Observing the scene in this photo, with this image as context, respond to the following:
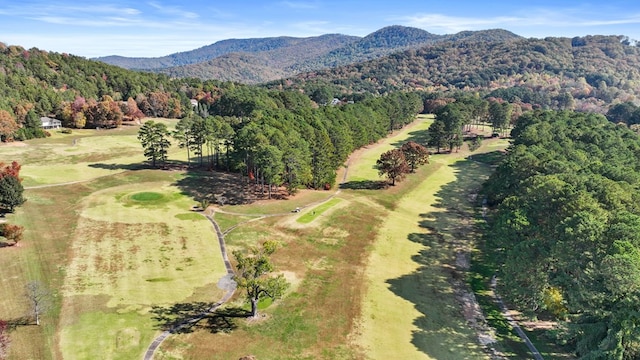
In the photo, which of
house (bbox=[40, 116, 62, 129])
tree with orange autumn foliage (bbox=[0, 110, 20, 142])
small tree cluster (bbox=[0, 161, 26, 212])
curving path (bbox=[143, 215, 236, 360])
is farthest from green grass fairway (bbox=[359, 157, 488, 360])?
house (bbox=[40, 116, 62, 129])

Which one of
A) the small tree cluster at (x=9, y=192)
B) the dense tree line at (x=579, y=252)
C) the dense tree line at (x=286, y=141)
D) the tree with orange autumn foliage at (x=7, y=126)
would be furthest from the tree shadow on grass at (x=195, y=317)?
the tree with orange autumn foliage at (x=7, y=126)

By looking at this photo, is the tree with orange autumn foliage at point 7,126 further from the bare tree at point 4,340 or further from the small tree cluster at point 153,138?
the bare tree at point 4,340

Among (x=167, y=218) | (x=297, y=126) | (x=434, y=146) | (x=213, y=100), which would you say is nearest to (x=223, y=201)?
(x=167, y=218)

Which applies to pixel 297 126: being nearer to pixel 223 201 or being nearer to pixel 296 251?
pixel 223 201

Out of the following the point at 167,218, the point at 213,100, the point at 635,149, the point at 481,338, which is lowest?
the point at 481,338

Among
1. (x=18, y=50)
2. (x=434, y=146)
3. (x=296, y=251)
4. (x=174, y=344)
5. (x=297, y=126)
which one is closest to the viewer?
(x=174, y=344)

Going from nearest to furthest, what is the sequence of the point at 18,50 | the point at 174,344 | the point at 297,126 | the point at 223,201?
the point at 174,344, the point at 223,201, the point at 297,126, the point at 18,50

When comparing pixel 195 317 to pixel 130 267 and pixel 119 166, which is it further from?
pixel 119 166
